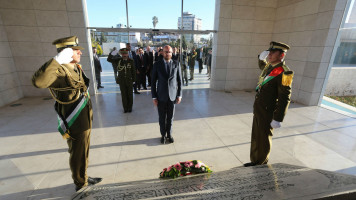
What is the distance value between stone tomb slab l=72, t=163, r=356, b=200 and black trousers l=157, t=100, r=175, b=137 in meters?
1.68

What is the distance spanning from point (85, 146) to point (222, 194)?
1691mm

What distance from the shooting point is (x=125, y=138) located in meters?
3.71

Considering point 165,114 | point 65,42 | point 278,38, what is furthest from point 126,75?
point 278,38

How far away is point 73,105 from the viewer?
208cm

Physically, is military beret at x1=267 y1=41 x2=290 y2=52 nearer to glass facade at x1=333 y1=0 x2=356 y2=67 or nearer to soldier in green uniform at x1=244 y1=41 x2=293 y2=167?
soldier in green uniform at x1=244 y1=41 x2=293 y2=167

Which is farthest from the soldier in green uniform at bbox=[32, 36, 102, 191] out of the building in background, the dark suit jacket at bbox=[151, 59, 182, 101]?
the building in background

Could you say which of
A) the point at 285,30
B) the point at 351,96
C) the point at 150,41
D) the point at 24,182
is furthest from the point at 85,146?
the point at 351,96

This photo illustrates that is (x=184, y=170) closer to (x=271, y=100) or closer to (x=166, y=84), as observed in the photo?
(x=271, y=100)

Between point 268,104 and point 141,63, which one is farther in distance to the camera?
point 141,63

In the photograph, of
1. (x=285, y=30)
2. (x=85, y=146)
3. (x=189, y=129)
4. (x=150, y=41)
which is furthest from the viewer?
(x=150, y=41)

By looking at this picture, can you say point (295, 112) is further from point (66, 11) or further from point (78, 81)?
point (66, 11)

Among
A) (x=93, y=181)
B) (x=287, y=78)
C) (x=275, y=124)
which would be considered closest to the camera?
(x=287, y=78)

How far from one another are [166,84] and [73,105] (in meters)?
1.59

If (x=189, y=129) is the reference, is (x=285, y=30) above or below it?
above
